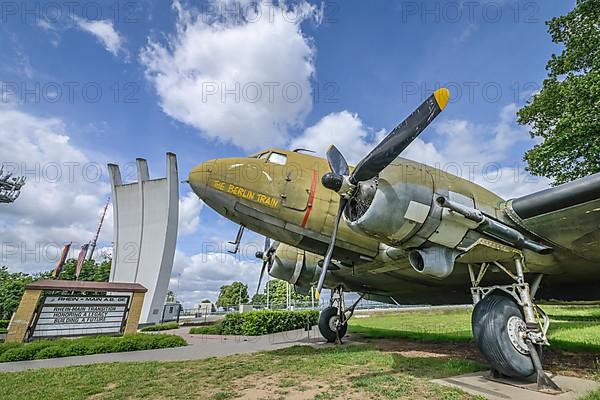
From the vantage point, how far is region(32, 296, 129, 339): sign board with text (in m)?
14.4

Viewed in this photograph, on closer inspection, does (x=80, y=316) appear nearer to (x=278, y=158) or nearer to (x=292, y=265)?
(x=292, y=265)

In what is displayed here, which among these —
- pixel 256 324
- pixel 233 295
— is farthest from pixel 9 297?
pixel 233 295

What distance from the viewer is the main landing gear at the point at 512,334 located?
5992mm

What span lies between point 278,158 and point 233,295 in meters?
87.8

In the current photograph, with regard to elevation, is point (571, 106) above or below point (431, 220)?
above

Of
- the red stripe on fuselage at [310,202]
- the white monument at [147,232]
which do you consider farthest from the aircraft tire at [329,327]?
the white monument at [147,232]

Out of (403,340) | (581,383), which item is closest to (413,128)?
(581,383)

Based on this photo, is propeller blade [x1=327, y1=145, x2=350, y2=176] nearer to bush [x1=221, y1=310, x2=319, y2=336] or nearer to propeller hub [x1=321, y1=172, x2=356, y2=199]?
propeller hub [x1=321, y1=172, x2=356, y2=199]

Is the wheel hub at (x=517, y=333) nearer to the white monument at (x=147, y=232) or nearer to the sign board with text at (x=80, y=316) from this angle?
the sign board with text at (x=80, y=316)

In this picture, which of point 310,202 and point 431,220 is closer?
point 431,220

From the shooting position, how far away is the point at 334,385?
6246 mm

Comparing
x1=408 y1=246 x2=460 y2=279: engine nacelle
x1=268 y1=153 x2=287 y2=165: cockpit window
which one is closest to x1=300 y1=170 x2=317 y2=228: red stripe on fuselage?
x1=268 y1=153 x2=287 y2=165: cockpit window

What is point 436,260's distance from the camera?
21.5 feet

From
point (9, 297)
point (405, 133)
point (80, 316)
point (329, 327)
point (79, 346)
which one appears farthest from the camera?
point (9, 297)
